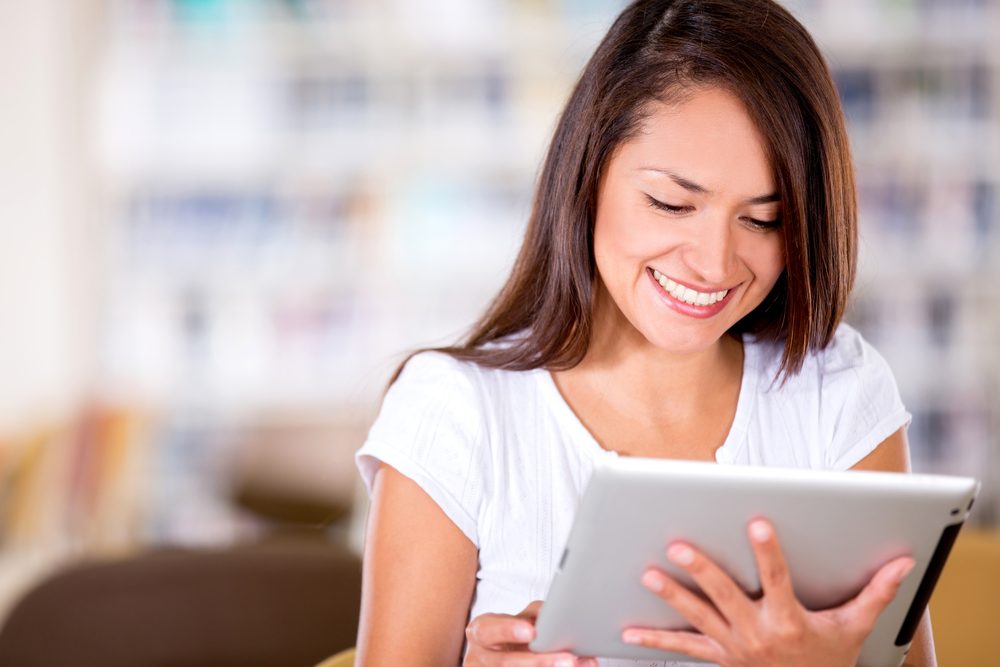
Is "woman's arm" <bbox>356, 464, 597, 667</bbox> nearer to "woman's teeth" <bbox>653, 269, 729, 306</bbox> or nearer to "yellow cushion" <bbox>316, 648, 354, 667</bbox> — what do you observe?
"yellow cushion" <bbox>316, 648, 354, 667</bbox>

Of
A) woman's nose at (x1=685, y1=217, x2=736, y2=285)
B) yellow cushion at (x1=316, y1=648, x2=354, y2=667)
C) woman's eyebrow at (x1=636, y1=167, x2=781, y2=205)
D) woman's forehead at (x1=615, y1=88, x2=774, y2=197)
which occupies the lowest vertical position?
yellow cushion at (x1=316, y1=648, x2=354, y2=667)

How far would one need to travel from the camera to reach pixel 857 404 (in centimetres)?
141

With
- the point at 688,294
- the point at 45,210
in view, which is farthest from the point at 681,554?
the point at 45,210

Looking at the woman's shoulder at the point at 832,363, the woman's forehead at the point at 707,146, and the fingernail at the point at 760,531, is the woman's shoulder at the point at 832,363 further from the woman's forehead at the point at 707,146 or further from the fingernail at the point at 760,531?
the fingernail at the point at 760,531

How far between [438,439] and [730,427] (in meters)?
0.36

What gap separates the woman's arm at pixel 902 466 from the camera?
4.39 feet

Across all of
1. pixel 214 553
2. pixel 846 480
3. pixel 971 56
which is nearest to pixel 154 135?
pixel 214 553

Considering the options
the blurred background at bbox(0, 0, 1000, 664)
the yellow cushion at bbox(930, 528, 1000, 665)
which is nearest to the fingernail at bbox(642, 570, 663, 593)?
the yellow cushion at bbox(930, 528, 1000, 665)

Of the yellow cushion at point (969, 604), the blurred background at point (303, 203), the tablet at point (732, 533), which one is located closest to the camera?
the tablet at point (732, 533)

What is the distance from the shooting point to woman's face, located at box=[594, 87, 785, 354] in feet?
4.02

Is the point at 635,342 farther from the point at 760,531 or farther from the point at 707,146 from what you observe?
the point at 760,531

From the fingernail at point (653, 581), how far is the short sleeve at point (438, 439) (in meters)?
0.32

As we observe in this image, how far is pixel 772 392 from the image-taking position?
57.1 inches

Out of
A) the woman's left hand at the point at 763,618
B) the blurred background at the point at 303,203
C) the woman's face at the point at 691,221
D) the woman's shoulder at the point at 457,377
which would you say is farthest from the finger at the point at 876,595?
the blurred background at the point at 303,203
